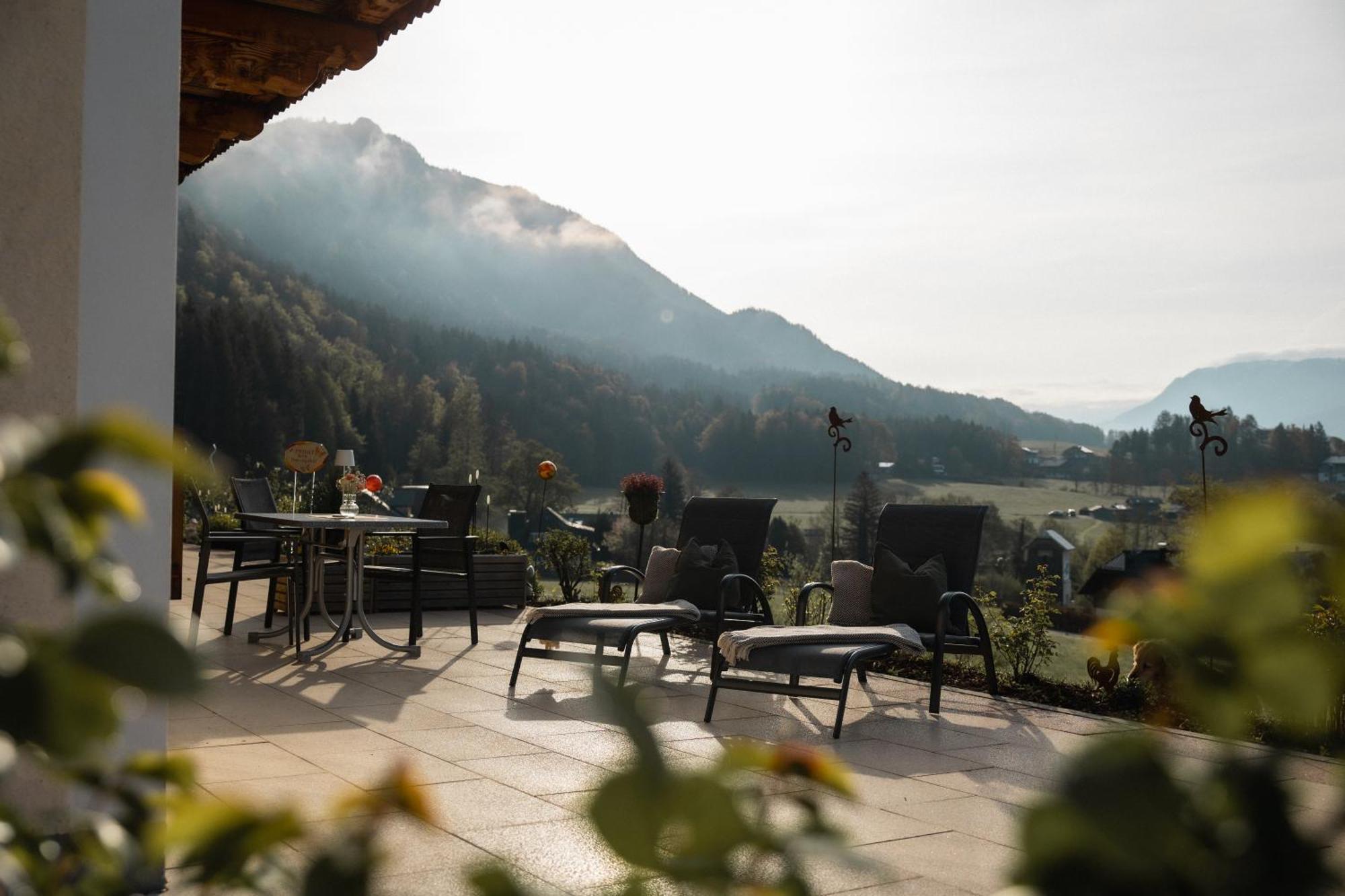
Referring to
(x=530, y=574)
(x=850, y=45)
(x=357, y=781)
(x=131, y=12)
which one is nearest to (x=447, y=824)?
(x=357, y=781)

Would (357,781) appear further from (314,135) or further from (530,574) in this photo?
(314,135)

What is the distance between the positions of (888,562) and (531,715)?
210 cm

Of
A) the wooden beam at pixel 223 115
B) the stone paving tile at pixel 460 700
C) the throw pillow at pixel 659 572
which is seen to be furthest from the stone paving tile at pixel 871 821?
the wooden beam at pixel 223 115

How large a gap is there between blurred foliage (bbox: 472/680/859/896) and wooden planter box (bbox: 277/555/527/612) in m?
8.12

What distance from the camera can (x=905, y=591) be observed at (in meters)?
5.81

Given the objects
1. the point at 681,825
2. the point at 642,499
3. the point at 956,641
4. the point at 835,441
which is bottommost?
the point at 956,641

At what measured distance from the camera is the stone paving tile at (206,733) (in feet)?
14.0

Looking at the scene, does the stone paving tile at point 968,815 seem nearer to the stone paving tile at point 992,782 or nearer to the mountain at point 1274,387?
the stone paving tile at point 992,782

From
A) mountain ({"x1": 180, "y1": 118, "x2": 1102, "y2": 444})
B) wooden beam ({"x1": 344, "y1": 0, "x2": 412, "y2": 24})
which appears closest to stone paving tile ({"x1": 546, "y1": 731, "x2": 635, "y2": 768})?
wooden beam ({"x1": 344, "y1": 0, "x2": 412, "y2": 24})

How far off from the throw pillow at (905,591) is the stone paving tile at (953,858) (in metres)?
2.32

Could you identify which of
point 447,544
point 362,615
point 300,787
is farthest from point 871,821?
point 447,544

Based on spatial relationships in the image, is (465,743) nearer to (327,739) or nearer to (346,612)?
(327,739)

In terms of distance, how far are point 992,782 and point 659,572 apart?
2988 mm

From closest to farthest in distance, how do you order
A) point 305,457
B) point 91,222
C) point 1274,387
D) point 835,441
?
point 91,222, point 835,441, point 305,457, point 1274,387
